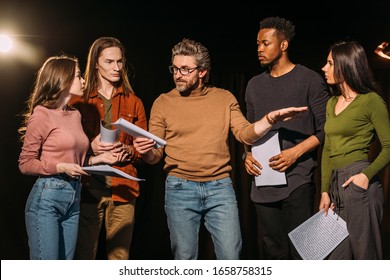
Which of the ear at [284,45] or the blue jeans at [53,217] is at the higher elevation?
the ear at [284,45]

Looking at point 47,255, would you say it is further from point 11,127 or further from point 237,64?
point 237,64

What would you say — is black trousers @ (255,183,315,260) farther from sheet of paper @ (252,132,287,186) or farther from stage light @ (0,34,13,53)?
stage light @ (0,34,13,53)

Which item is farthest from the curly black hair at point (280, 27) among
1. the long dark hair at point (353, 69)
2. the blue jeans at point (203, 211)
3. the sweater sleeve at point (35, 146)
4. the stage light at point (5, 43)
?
the stage light at point (5, 43)

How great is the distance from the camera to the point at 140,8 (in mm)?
4645

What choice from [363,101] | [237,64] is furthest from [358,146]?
[237,64]

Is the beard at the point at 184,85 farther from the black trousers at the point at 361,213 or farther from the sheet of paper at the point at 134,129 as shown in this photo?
the black trousers at the point at 361,213

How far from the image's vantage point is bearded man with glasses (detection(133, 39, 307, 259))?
328cm

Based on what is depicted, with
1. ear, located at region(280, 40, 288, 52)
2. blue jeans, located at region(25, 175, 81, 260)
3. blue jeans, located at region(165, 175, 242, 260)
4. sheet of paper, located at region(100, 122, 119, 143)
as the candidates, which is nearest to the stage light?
sheet of paper, located at region(100, 122, 119, 143)

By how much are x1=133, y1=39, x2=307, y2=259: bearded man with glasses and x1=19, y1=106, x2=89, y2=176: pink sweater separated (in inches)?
12.9

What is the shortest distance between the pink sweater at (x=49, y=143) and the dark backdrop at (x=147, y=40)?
141 centimetres

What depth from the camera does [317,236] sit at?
3352 millimetres

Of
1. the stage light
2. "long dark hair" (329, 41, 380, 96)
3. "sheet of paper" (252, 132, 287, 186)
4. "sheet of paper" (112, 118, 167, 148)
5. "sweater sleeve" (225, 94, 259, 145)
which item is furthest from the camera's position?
the stage light

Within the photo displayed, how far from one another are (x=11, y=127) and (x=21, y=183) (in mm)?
460

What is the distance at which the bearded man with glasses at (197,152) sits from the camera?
10.8 ft
